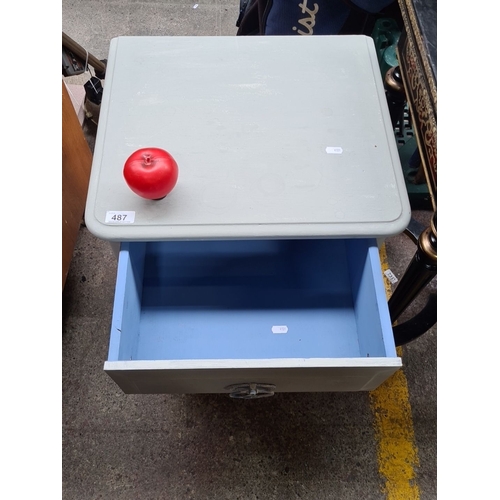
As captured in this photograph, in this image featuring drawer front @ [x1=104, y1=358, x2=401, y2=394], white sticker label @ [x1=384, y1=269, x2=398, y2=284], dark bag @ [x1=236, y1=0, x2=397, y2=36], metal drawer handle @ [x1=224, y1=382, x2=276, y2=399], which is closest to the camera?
drawer front @ [x1=104, y1=358, x2=401, y2=394]

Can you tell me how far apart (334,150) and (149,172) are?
1.15 feet

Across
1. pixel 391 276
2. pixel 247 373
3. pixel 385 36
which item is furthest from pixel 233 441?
pixel 385 36

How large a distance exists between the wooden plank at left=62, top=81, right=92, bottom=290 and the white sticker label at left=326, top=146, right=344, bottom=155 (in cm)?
70

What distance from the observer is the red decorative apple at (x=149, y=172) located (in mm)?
668

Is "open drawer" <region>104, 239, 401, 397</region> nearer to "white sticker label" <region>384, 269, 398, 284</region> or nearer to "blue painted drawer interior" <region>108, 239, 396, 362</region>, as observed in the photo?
"blue painted drawer interior" <region>108, 239, 396, 362</region>

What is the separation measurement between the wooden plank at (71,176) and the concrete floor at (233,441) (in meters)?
0.27

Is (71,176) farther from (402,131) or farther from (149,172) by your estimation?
(402,131)

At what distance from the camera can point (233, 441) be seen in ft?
3.67

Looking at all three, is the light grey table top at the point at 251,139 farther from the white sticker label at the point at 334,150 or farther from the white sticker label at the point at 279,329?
the white sticker label at the point at 279,329

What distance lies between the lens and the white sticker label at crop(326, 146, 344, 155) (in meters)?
0.80

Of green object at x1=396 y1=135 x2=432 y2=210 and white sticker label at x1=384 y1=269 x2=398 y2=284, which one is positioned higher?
green object at x1=396 y1=135 x2=432 y2=210

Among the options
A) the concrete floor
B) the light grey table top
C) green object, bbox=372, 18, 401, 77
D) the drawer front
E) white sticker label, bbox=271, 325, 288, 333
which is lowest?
the concrete floor

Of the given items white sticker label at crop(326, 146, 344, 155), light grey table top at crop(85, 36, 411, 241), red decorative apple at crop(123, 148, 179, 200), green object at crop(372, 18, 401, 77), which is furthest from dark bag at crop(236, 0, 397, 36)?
red decorative apple at crop(123, 148, 179, 200)

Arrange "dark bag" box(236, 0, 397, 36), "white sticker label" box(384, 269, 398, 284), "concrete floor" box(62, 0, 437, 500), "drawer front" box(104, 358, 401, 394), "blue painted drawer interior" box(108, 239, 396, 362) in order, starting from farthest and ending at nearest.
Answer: "white sticker label" box(384, 269, 398, 284), "dark bag" box(236, 0, 397, 36), "concrete floor" box(62, 0, 437, 500), "blue painted drawer interior" box(108, 239, 396, 362), "drawer front" box(104, 358, 401, 394)
